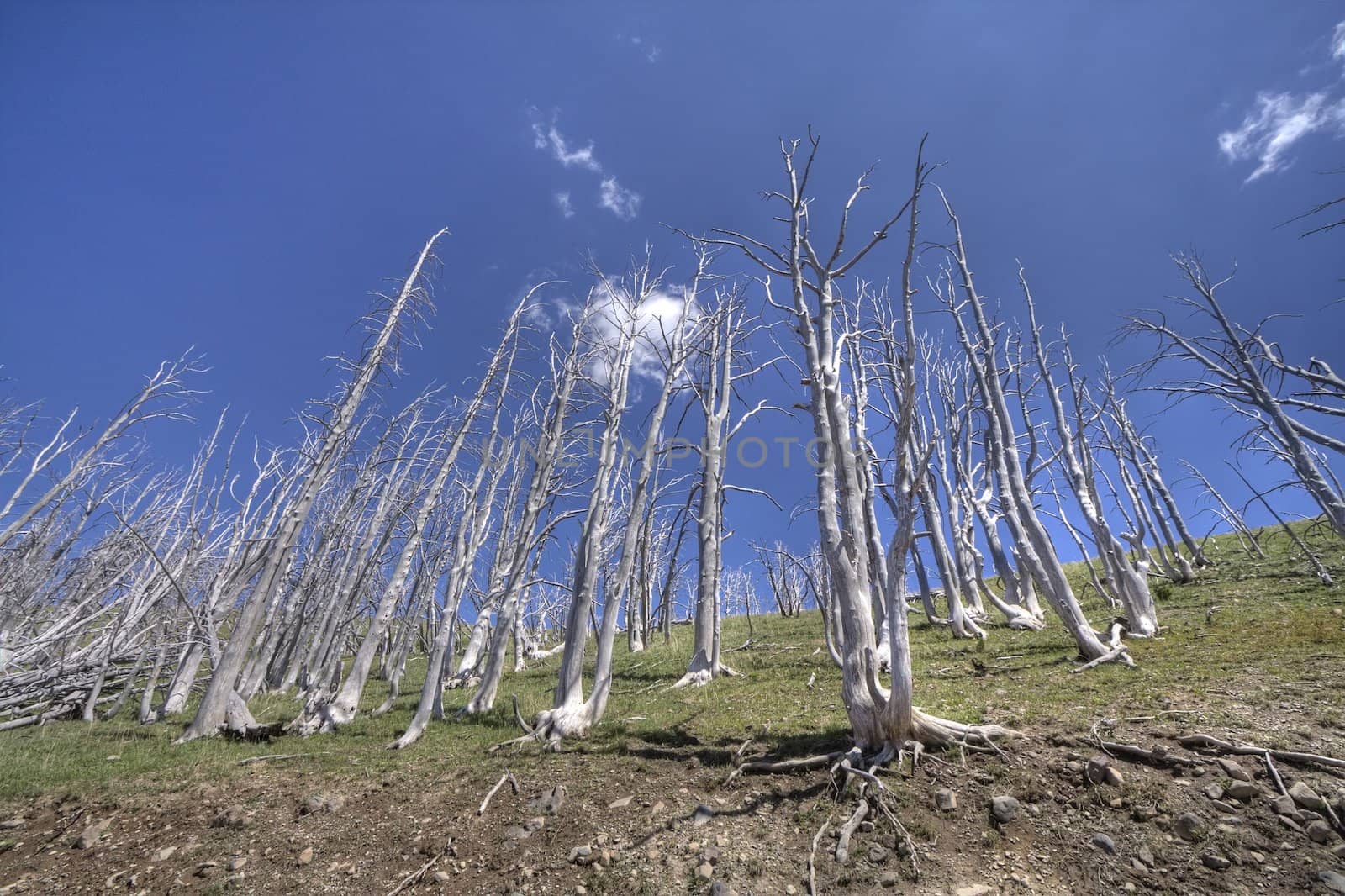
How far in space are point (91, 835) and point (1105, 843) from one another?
9.57 meters

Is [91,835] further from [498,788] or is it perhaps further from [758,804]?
[758,804]

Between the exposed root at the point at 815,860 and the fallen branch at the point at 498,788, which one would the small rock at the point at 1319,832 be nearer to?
the exposed root at the point at 815,860

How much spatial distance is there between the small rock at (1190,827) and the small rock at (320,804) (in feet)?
25.5

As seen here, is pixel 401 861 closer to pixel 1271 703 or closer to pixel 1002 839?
pixel 1002 839

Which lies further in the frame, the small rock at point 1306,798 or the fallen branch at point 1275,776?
the fallen branch at point 1275,776

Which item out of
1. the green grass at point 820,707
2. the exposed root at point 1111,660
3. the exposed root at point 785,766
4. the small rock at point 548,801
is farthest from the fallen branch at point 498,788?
the exposed root at point 1111,660

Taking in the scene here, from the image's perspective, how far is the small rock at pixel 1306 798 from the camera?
3617 mm

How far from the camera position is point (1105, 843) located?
Answer: 366cm

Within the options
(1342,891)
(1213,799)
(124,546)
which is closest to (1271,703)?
(1213,799)

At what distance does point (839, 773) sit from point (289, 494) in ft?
67.1

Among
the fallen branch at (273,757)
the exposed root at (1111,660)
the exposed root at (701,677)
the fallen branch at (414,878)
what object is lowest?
the fallen branch at (414,878)

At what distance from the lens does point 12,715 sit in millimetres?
12375

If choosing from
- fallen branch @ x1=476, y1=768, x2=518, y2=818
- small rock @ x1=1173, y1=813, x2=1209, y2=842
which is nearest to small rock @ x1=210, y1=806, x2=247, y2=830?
fallen branch @ x1=476, y1=768, x2=518, y2=818

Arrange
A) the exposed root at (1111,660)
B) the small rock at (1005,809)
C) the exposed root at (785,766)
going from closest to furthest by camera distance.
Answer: the small rock at (1005,809), the exposed root at (785,766), the exposed root at (1111,660)
